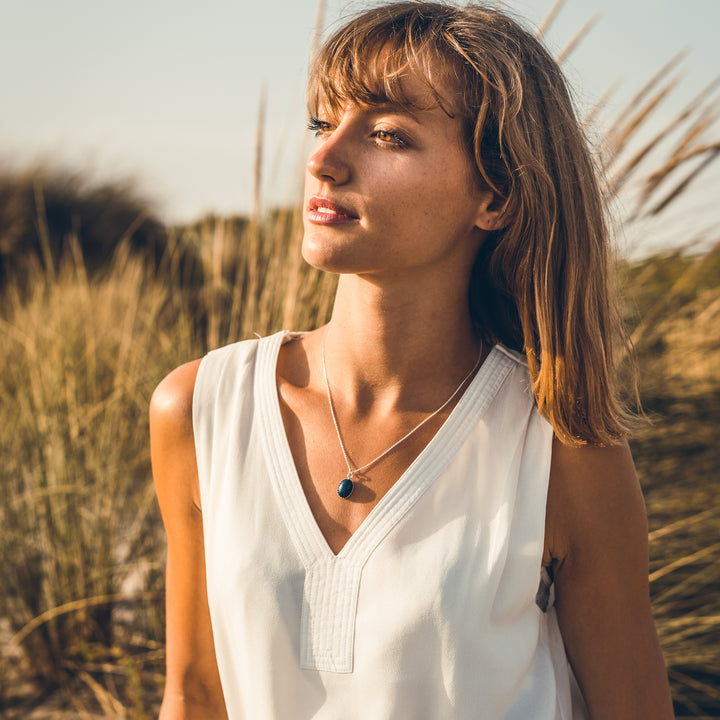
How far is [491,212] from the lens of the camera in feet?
4.71

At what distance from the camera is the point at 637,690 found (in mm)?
1411

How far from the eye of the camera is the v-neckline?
1310 mm

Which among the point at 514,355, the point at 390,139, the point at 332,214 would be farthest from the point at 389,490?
the point at 390,139

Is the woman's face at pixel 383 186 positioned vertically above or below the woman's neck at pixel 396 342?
above

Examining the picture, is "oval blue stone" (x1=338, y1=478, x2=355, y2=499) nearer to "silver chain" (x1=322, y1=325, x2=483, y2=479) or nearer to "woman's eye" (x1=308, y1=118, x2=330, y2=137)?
"silver chain" (x1=322, y1=325, x2=483, y2=479)

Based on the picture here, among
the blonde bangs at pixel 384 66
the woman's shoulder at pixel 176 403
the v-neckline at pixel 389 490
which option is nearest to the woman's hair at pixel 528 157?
the blonde bangs at pixel 384 66

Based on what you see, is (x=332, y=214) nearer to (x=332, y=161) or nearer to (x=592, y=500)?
(x=332, y=161)

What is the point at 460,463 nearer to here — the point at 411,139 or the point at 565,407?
the point at 565,407

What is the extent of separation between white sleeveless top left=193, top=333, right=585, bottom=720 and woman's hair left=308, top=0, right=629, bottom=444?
118mm

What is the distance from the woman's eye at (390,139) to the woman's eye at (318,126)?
16 cm

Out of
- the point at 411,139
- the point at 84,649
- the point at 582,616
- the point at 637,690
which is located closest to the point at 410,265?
the point at 411,139

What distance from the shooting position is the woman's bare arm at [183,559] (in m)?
1.49

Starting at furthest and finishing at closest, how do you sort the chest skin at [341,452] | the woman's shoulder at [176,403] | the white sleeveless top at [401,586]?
the woman's shoulder at [176,403]
the chest skin at [341,452]
the white sleeveless top at [401,586]

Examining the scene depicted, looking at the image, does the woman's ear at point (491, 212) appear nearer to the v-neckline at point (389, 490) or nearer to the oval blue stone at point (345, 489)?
the v-neckline at point (389, 490)
